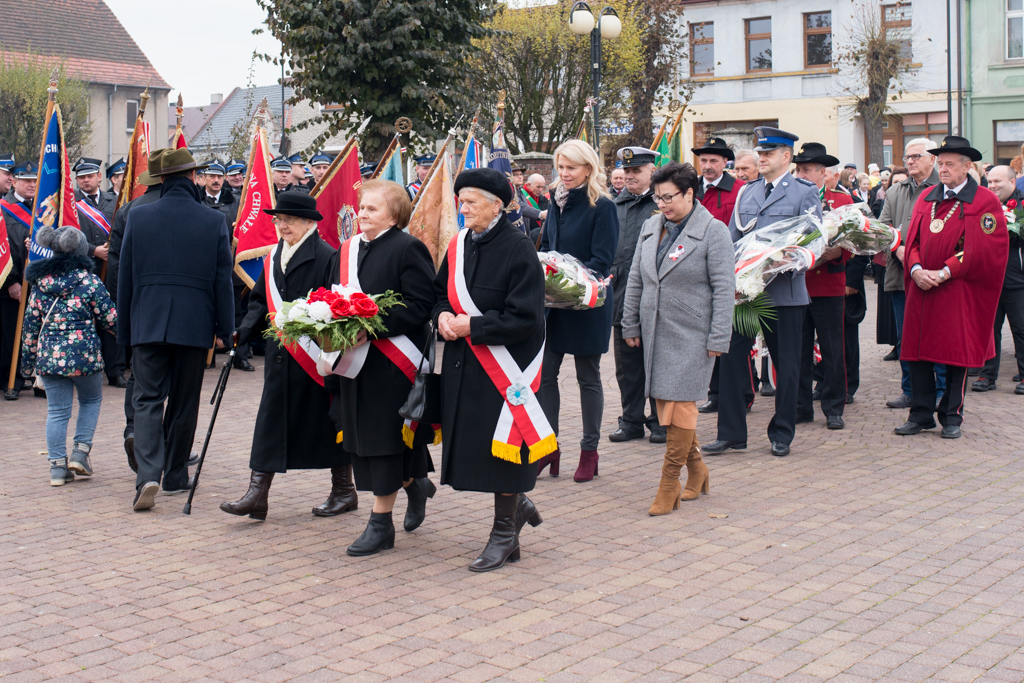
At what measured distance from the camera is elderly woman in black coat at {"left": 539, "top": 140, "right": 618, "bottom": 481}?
23.3 ft

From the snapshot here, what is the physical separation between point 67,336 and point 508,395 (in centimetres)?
345

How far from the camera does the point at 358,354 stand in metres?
5.40

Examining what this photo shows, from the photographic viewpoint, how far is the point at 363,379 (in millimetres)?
5469

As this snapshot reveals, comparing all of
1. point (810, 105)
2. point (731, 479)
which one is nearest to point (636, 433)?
point (731, 479)

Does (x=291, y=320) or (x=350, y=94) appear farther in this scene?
(x=350, y=94)

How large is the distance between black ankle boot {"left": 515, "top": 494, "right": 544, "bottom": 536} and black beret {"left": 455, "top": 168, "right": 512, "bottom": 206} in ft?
5.22

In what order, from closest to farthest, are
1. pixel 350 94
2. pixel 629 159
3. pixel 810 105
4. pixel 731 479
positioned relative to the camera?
1. pixel 731 479
2. pixel 629 159
3. pixel 350 94
4. pixel 810 105

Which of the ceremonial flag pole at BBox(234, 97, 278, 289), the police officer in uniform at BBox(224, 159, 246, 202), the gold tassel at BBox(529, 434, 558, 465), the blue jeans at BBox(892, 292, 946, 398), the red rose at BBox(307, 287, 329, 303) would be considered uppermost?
the police officer in uniform at BBox(224, 159, 246, 202)

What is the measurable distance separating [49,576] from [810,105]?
36981 mm

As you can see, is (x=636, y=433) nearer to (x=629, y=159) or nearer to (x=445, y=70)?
(x=629, y=159)

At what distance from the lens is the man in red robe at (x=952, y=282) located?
823 centimetres

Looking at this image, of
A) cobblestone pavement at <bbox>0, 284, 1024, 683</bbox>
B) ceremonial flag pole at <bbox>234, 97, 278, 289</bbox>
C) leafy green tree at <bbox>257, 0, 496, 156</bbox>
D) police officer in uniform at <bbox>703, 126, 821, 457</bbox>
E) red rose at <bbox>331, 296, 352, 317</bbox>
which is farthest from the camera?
leafy green tree at <bbox>257, 0, 496, 156</bbox>

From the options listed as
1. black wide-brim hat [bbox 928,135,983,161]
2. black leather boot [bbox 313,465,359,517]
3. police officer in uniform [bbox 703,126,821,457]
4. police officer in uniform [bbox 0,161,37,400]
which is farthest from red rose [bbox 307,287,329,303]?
police officer in uniform [bbox 0,161,37,400]

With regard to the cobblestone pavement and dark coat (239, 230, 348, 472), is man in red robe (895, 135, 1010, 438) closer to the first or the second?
the cobblestone pavement
